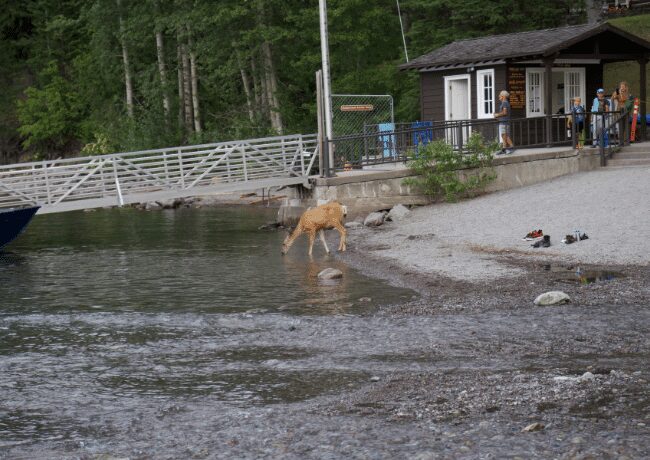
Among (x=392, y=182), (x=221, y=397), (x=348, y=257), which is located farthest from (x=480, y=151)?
(x=221, y=397)

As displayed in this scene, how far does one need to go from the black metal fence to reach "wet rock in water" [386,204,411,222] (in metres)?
1.87

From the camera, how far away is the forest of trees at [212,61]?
3853cm

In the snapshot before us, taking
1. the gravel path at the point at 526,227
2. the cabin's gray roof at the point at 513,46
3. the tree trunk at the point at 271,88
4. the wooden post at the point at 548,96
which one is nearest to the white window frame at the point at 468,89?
the cabin's gray roof at the point at 513,46

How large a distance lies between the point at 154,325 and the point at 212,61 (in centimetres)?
2783

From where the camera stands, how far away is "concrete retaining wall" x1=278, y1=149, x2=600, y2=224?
24203 millimetres

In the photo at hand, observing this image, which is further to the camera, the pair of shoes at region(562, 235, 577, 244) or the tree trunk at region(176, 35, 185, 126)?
the tree trunk at region(176, 35, 185, 126)

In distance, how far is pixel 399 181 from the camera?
966 inches

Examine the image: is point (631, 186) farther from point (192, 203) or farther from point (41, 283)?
point (192, 203)

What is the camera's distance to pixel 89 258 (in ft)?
68.1

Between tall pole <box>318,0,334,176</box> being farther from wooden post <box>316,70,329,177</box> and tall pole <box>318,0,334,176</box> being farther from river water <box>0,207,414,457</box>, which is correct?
river water <box>0,207,414,457</box>

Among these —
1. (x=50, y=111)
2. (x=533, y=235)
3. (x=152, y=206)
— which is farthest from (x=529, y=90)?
(x=50, y=111)

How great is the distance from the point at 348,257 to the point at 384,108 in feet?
66.2

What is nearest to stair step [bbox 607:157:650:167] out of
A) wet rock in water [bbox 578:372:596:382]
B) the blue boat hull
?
the blue boat hull

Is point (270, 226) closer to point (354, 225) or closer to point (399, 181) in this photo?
point (354, 225)
